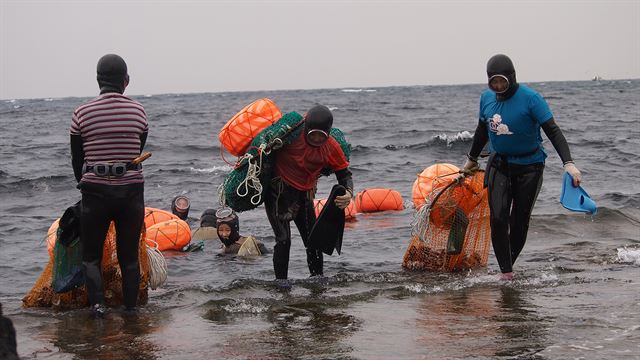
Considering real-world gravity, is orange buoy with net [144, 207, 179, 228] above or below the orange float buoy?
above

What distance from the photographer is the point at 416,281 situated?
27.4 feet

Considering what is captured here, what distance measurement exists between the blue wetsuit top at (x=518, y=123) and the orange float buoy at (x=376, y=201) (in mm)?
7012

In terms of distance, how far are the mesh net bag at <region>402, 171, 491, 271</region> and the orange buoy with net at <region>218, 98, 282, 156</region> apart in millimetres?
1887

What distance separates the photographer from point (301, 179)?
7855mm

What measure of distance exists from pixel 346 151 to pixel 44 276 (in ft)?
9.62

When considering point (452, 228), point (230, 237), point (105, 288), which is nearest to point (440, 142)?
point (230, 237)

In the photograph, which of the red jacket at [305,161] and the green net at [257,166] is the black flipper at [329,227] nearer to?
the red jacket at [305,161]

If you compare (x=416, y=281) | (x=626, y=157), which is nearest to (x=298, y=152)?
(x=416, y=281)

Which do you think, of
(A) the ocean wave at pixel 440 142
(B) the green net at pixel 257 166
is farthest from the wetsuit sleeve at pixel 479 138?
(A) the ocean wave at pixel 440 142

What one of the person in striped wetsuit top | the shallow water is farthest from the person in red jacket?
the person in striped wetsuit top

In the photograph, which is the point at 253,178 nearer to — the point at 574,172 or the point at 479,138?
the point at 479,138

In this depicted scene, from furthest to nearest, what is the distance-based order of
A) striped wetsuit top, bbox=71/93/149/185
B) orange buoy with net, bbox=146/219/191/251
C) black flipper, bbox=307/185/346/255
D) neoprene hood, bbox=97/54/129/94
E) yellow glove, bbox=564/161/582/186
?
orange buoy with net, bbox=146/219/191/251 → black flipper, bbox=307/185/346/255 → yellow glove, bbox=564/161/582/186 → neoprene hood, bbox=97/54/129/94 → striped wetsuit top, bbox=71/93/149/185

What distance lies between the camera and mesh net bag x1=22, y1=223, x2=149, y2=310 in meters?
7.32

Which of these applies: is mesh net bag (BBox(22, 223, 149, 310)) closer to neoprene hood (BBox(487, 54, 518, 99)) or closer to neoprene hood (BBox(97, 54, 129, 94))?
neoprene hood (BBox(97, 54, 129, 94))
